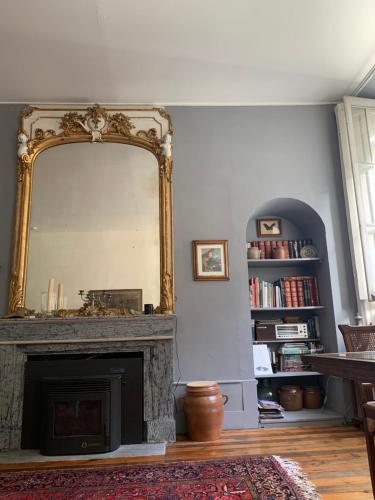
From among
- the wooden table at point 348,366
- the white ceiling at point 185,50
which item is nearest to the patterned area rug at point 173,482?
the wooden table at point 348,366

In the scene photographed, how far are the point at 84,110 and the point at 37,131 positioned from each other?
53cm

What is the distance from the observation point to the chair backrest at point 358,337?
3359 millimetres

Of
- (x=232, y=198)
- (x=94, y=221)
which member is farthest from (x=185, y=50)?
(x=94, y=221)

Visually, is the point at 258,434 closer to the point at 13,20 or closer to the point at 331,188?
the point at 331,188

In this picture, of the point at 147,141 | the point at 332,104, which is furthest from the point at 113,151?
the point at 332,104

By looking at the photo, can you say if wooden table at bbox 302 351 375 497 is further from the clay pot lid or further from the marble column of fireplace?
the marble column of fireplace

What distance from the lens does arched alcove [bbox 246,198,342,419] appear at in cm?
390

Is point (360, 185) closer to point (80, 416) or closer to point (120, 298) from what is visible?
point (120, 298)

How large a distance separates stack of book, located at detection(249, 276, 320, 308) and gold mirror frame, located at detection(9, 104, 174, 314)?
3.26 ft

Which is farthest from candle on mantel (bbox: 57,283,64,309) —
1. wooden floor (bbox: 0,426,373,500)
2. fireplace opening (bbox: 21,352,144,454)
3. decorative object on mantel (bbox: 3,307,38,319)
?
→ wooden floor (bbox: 0,426,373,500)

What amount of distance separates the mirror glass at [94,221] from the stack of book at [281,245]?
3.90 feet

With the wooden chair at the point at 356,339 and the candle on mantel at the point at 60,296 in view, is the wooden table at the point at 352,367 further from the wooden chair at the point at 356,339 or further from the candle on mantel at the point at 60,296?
the candle on mantel at the point at 60,296

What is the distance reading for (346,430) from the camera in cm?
335

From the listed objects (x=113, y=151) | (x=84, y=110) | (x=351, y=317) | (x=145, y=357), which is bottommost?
(x=145, y=357)
